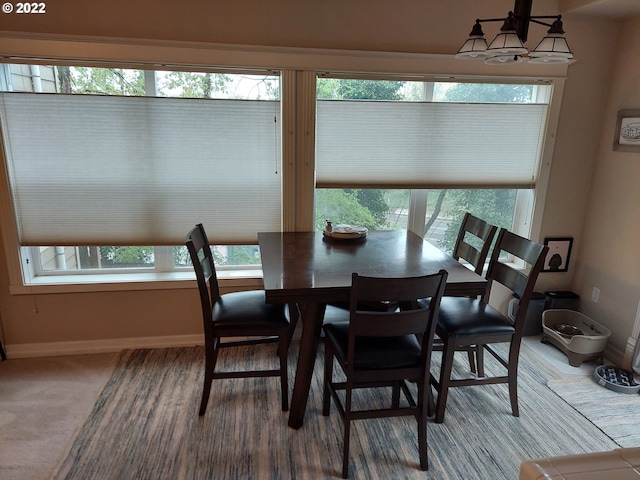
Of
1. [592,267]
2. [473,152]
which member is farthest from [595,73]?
[592,267]

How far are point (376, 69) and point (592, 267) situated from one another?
2.22 meters

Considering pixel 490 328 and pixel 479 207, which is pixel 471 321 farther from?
pixel 479 207

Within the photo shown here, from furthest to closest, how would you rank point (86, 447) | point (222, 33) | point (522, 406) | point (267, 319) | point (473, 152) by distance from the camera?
point (473, 152), point (222, 33), point (522, 406), point (267, 319), point (86, 447)

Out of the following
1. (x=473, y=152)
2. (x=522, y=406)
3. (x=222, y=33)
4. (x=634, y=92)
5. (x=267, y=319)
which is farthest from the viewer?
(x=473, y=152)

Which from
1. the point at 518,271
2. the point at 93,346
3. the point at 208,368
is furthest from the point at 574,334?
the point at 93,346

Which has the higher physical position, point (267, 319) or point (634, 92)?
point (634, 92)

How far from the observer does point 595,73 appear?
10.0 ft

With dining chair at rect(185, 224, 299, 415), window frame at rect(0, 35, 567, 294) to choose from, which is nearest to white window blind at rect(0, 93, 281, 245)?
window frame at rect(0, 35, 567, 294)

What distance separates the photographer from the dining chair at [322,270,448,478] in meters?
1.76

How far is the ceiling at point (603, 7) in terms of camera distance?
2614 millimetres

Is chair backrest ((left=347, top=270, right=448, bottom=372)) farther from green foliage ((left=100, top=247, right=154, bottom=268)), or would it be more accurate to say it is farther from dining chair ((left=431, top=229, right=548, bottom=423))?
green foliage ((left=100, top=247, right=154, bottom=268))

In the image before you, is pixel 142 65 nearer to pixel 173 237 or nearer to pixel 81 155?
pixel 81 155

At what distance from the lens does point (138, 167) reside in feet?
9.10

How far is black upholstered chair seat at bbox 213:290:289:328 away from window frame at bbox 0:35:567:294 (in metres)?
0.57
